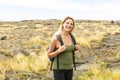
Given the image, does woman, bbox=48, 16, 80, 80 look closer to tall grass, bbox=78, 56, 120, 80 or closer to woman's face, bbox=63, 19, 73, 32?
woman's face, bbox=63, 19, 73, 32

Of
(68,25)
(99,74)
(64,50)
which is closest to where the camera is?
(64,50)

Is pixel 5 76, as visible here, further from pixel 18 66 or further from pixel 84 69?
pixel 84 69

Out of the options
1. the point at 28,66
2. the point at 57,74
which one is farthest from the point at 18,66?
the point at 57,74

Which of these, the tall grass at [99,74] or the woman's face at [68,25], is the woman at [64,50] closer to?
the woman's face at [68,25]

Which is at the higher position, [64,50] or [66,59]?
[64,50]

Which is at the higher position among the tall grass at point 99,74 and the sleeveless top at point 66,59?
the sleeveless top at point 66,59

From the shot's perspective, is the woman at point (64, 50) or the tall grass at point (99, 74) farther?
the tall grass at point (99, 74)

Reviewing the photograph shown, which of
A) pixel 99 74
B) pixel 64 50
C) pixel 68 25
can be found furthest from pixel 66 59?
pixel 99 74

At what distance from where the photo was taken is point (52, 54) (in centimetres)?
562

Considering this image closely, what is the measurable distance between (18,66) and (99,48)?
738 cm

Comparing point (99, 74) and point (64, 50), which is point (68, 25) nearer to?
point (64, 50)

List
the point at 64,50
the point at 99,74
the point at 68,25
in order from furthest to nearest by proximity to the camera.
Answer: the point at 99,74, the point at 68,25, the point at 64,50

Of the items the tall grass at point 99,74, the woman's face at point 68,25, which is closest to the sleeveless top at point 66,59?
the woman's face at point 68,25

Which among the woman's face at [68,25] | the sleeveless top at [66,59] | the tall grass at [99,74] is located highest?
the woman's face at [68,25]
